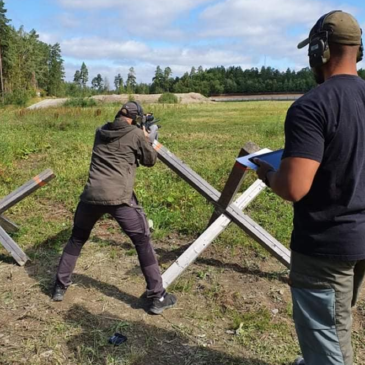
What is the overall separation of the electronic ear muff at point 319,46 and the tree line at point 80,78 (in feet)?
141

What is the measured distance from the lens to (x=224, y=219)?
4309mm

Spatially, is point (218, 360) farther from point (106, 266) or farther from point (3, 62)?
point (3, 62)

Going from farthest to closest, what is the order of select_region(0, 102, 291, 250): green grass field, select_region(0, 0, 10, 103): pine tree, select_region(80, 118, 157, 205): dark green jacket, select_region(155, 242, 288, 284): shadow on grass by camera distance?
select_region(0, 0, 10, 103): pine tree → select_region(0, 102, 291, 250): green grass field → select_region(155, 242, 288, 284): shadow on grass → select_region(80, 118, 157, 205): dark green jacket

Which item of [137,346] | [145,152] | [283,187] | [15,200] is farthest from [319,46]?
[15,200]

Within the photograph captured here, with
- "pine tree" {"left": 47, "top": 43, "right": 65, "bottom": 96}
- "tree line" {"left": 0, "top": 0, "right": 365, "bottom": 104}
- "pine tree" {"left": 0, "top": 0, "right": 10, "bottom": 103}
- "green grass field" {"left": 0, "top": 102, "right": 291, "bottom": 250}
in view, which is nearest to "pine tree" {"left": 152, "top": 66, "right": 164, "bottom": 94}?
"tree line" {"left": 0, "top": 0, "right": 365, "bottom": 104}

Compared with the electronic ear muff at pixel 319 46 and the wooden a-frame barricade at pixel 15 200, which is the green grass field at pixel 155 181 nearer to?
the wooden a-frame barricade at pixel 15 200

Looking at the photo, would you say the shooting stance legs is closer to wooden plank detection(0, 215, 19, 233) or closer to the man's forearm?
wooden plank detection(0, 215, 19, 233)

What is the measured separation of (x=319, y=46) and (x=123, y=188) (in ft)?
7.13

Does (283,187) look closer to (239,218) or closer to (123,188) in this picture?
(123,188)

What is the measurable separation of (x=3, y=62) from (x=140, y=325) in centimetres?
6235

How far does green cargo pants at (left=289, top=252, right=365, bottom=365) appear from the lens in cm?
203

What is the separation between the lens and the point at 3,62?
58125mm

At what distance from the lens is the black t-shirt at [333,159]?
1858 millimetres

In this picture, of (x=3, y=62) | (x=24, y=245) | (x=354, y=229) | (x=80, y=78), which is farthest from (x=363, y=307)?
(x=80, y=78)
